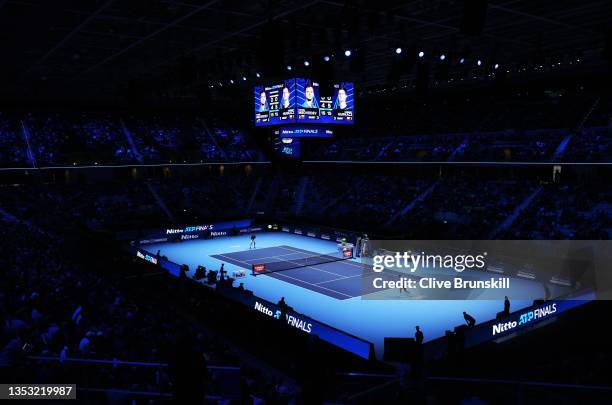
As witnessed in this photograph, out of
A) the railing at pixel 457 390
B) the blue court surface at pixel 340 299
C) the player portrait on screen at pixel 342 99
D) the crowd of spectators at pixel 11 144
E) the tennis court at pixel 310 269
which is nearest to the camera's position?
the railing at pixel 457 390

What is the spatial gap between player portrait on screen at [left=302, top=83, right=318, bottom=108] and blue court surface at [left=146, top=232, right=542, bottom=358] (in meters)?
8.97

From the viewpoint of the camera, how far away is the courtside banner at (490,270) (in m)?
20.3

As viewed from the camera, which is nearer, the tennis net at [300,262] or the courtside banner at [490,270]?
the courtside banner at [490,270]

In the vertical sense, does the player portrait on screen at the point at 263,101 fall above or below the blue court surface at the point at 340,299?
above

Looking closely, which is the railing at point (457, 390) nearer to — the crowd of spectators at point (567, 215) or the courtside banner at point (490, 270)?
the courtside banner at point (490, 270)

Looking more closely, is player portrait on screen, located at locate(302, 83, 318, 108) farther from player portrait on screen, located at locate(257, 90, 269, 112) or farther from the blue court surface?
the blue court surface

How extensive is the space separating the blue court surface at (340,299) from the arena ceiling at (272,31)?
363 inches

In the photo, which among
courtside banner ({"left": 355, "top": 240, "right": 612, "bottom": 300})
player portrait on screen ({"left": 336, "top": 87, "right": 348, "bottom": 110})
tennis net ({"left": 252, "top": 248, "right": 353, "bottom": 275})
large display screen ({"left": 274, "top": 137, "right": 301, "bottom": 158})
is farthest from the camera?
large display screen ({"left": 274, "top": 137, "right": 301, "bottom": 158})

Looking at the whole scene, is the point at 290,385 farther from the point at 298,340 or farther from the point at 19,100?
the point at 19,100

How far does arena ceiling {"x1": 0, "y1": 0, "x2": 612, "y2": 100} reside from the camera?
13047 millimetres

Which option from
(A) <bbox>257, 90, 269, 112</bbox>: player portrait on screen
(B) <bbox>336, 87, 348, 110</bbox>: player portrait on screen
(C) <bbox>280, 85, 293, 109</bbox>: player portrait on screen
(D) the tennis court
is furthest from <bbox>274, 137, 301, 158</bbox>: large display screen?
(B) <bbox>336, 87, 348, 110</bbox>: player portrait on screen

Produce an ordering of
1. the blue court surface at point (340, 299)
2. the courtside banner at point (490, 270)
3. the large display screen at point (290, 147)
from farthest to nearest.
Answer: the large display screen at point (290, 147) < the courtside banner at point (490, 270) < the blue court surface at point (340, 299)

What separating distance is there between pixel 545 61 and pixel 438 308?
1213cm

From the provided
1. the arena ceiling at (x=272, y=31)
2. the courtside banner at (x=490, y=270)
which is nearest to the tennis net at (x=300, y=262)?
the courtside banner at (x=490, y=270)
